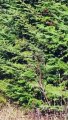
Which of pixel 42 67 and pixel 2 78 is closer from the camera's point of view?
pixel 42 67

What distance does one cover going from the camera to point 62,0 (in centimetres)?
789

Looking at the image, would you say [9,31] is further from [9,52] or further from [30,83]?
[30,83]

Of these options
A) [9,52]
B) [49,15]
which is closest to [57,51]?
[49,15]

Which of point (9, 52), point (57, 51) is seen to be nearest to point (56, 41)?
point (57, 51)

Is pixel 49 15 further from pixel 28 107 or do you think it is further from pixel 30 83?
pixel 28 107

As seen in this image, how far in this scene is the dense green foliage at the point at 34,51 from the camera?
7.52 m

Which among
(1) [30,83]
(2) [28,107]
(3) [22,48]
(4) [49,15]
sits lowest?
(2) [28,107]

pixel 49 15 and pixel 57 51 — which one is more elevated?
pixel 49 15

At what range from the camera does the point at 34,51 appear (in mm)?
7996

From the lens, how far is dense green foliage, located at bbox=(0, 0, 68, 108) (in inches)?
296

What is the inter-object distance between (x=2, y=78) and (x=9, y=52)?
871 mm

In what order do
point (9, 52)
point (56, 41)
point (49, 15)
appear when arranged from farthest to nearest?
point (9, 52) < point (49, 15) < point (56, 41)

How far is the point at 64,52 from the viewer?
7750 millimetres

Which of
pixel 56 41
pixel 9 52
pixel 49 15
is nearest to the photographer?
pixel 56 41
